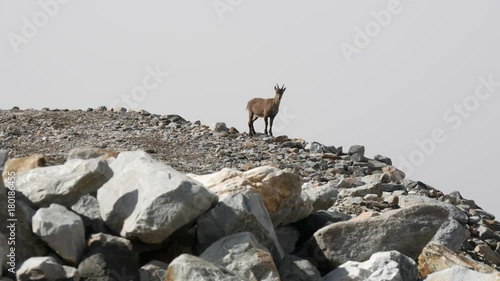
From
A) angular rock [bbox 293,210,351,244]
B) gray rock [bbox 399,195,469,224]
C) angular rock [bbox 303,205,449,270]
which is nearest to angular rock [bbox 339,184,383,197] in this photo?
gray rock [bbox 399,195,469,224]

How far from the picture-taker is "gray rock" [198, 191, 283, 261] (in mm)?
7461

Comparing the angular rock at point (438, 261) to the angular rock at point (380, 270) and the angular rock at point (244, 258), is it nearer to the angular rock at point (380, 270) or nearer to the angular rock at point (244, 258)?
the angular rock at point (380, 270)

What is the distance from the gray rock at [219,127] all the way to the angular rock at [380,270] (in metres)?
12.8

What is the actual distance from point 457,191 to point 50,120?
11.5 meters

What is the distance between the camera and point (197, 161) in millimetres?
16453

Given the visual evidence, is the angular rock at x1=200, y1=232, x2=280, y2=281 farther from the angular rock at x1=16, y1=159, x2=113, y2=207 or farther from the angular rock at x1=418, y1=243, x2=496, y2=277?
the angular rock at x1=418, y1=243, x2=496, y2=277

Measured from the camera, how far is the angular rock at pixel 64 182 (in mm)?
7746

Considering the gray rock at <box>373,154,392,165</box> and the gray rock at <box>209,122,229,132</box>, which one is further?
the gray rock at <box>209,122,229,132</box>

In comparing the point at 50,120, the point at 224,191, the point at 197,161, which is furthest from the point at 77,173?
the point at 50,120

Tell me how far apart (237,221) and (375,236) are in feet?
5.92

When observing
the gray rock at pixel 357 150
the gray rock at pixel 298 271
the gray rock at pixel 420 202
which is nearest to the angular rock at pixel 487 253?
the gray rock at pixel 420 202

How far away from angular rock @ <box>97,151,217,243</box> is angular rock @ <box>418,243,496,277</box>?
2.61 meters

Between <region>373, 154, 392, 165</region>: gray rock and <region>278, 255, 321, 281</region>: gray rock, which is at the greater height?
<region>373, 154, 392, 165</region>: gray rock

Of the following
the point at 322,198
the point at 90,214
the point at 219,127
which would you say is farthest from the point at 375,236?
the point at 219,127
